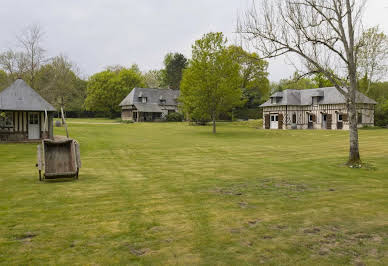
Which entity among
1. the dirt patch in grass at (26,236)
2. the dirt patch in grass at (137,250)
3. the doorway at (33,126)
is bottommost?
the dirt patch in grass at (137,250)

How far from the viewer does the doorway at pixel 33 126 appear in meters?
24.7

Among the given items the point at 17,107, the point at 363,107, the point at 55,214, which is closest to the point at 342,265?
the point at 55,214

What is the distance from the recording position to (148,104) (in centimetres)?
6256

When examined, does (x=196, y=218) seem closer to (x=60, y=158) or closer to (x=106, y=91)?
(x=60, y=158)

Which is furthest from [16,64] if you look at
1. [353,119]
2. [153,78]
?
[153,78]

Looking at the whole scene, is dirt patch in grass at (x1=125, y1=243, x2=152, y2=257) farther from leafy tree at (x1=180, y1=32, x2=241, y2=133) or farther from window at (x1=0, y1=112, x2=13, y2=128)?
leafy tree at (x1=180, y1=32, x2=241, y2=133)

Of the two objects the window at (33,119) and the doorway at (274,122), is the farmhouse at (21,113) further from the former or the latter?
the doorway at (274,122)

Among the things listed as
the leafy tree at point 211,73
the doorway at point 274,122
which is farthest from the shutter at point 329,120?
the leafy tree at point 211,73

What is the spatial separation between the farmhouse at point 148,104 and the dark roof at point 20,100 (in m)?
34.4

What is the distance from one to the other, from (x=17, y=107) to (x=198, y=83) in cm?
1784

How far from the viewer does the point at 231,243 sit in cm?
511

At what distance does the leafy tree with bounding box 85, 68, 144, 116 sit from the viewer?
65.7 m

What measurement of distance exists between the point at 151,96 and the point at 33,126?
132ft

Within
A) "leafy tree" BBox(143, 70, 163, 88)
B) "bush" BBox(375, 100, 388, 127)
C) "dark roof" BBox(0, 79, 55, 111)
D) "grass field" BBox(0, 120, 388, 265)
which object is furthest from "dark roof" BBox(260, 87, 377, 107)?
"leafy tree" BBox(143, 70, 163, 88)
